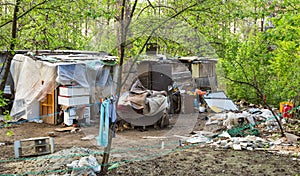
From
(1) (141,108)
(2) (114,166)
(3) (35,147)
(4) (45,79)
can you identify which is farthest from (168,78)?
(2) (114,166)

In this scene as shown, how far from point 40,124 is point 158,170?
7268 mm

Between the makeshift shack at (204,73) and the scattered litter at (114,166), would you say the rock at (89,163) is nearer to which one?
the scattered litter at (114,166)

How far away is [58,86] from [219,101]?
7006mm

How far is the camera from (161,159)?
25.1ft

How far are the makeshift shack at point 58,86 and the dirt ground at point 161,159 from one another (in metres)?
1.81

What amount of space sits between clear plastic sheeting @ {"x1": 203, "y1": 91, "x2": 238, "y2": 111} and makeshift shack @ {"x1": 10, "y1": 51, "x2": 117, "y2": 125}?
4.71m

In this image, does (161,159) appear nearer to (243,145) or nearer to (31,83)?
(243,145)

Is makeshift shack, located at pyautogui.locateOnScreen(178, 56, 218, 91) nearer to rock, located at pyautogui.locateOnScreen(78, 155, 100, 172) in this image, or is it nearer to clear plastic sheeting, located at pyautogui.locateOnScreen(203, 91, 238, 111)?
clear plastic sheeting, located at pyautogui.locateOnScreen(203, 91, 238, 111)

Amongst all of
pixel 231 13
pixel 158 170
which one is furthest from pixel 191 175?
pixel 231 13

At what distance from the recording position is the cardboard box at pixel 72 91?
12.1 metres

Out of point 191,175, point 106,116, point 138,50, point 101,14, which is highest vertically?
point 101,14

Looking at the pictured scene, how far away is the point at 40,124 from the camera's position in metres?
12.7

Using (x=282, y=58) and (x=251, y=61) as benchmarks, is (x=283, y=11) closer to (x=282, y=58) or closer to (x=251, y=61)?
(x=251, y=61)

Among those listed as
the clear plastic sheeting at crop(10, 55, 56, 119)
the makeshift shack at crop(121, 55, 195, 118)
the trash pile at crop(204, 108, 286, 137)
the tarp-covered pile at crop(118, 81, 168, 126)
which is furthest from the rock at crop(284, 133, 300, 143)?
the clear plastic sheeting at crop(10, 55, 56, 119)
